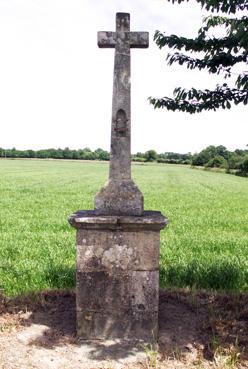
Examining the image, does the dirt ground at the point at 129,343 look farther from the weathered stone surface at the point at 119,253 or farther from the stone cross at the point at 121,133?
the stone cross at the point at 121,133

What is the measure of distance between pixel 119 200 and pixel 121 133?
0.78m

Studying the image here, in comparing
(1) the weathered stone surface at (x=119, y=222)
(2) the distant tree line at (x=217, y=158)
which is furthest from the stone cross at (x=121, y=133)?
(2) the distant tree line at (x=217, y=158)

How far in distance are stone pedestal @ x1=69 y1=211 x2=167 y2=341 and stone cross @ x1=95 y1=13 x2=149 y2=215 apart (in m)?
0.22

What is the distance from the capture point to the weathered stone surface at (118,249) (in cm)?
515

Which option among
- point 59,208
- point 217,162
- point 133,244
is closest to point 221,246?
point 133,244

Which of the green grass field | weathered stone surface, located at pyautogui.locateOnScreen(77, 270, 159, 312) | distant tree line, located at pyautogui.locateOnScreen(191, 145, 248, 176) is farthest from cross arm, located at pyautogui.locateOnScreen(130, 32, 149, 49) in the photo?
distant tree line, located at pyautogui.locateOnScreen(191, 145, 248, 176)

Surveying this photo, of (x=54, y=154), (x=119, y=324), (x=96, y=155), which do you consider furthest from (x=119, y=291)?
(x=54, y=154)

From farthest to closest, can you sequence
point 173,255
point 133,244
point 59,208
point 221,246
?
point 59,208 < point 221,246 < point 173,255 < point 133,244

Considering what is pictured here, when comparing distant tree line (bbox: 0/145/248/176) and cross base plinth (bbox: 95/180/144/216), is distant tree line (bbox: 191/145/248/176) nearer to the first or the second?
distant tree line (bbox: 0/145/248/176)

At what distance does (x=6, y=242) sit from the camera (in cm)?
1059

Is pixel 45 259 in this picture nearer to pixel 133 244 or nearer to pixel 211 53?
pixel 133 244

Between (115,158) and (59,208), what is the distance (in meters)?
13.5

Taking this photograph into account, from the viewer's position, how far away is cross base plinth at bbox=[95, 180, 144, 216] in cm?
526

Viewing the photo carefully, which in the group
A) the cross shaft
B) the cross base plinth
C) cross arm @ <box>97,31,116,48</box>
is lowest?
the cross base plinth
